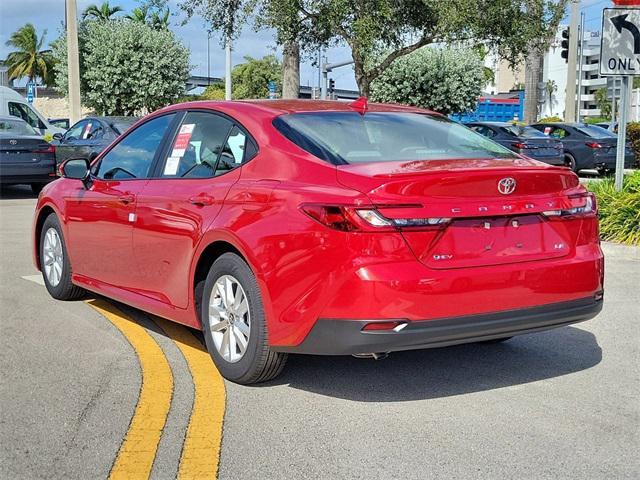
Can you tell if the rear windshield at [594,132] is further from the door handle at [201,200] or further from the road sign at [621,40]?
the door handle at [201,200]

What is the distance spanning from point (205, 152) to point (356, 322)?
1.79 metres

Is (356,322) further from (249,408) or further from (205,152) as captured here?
(205,152)

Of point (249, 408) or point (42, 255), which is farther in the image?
point (42, 255)

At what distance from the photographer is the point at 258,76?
90375mm

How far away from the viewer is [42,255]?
728 centimetres

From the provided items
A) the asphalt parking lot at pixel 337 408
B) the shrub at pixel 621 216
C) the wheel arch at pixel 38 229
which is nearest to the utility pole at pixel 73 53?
the shrub at pixel 621 216

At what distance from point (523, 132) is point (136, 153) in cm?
1764

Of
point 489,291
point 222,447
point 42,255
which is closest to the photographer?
point 222,447

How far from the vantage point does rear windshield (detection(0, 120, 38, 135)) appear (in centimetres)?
1794

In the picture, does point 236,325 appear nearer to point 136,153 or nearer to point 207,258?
point 207,258

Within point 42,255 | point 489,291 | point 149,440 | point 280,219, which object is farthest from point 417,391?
point 42,255

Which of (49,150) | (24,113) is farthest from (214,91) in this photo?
(49,150)

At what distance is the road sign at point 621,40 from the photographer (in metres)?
11.0

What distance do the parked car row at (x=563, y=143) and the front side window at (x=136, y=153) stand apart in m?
16.1
